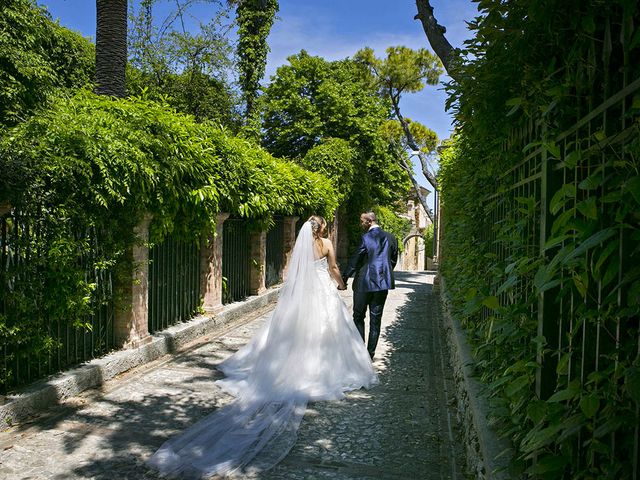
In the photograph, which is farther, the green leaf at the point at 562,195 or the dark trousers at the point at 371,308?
Result: the dark trousers at the point at 371,308

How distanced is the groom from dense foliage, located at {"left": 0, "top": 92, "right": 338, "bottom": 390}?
2693 millimetres

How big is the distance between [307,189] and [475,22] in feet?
40.4

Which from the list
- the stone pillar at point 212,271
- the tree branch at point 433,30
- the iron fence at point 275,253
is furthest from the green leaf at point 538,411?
the iron fence at point 275,253

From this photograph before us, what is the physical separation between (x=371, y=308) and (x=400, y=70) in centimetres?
2571

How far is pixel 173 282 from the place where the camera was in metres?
8.56

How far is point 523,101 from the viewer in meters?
2.59

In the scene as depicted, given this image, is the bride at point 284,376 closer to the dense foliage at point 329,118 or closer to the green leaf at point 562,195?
the green leaf at point 562,195

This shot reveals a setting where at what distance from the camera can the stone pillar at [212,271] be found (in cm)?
971

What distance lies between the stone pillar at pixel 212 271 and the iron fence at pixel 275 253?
13.9 feet

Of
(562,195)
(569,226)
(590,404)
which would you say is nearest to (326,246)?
(562,195)

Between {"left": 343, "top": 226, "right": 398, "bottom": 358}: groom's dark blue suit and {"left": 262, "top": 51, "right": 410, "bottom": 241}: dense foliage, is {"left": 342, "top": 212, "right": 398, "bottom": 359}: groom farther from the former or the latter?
{"left": 262, "top": 51, "right": 410, "bottom": 241}: dense foliage

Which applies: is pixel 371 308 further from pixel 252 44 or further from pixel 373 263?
pixel 252 44

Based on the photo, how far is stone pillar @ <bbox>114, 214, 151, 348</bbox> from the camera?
6.75 m

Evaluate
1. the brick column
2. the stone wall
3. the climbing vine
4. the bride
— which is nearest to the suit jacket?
the bride
